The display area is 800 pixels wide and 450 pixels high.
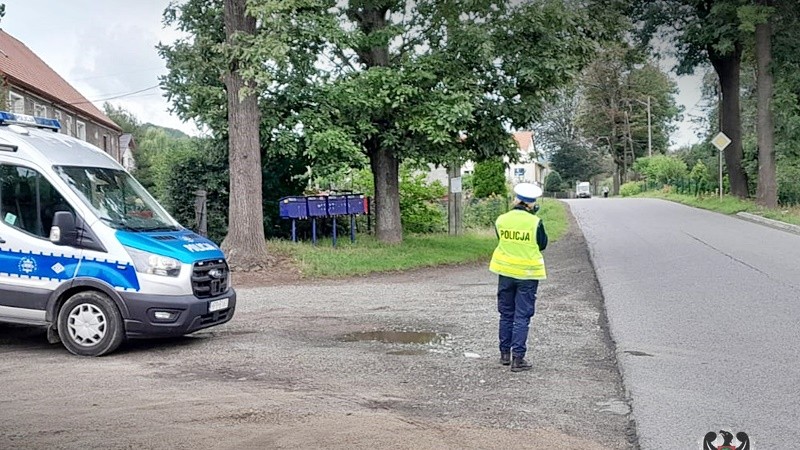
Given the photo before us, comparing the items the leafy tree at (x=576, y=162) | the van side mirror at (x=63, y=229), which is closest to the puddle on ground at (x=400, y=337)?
the van side mirror at (x=63, y=229)

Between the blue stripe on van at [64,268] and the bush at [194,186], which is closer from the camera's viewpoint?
the blue stripe on van at [64,268]

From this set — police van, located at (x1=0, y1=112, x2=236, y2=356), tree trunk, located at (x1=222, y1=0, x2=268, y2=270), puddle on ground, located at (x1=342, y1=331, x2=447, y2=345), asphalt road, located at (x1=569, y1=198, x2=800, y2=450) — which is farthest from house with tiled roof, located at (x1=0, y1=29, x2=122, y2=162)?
asphalt road, located at (x1=569, y1=198, x2=800, y2=450)

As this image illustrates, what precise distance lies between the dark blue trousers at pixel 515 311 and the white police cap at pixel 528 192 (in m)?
0.82

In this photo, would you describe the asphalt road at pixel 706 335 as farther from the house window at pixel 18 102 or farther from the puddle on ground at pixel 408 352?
the house window at pixel 18 102

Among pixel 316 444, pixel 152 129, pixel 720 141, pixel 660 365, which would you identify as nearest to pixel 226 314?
pixel 316 444

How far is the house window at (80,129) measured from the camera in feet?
137

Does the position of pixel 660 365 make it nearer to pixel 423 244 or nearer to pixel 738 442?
pixel 738 442

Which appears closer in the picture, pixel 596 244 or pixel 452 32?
pixel 452 32

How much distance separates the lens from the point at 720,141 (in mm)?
33750

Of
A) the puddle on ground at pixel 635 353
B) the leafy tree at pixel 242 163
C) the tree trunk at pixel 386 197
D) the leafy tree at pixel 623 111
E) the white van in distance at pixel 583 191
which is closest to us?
the puddle on ground at pixel 635 353

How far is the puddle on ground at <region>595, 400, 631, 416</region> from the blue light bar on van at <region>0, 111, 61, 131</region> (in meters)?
7.20

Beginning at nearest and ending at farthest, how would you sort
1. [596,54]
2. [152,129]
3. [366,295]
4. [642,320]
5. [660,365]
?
[660,365], [642,320], [366,295], [596,54], [152,129]

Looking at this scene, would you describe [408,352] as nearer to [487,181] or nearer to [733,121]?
[733,121]

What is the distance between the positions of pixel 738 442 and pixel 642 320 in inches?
199
